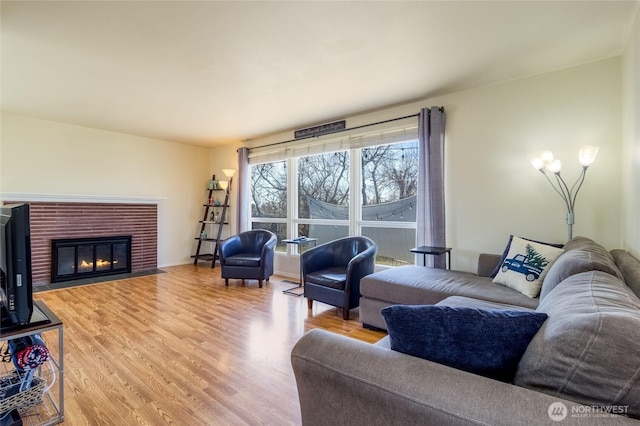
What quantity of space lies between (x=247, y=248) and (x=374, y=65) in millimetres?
3292

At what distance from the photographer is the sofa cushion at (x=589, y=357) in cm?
69

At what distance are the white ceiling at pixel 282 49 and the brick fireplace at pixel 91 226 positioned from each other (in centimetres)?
159

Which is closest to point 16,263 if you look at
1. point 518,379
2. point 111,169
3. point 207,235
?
point 518,379

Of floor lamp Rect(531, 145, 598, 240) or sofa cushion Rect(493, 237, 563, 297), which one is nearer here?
sofa cushion Rect(493, 237, 563, 297)

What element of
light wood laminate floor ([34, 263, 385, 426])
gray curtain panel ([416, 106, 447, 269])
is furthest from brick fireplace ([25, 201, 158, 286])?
gray curtain panel ([416, 106, 447, 269])

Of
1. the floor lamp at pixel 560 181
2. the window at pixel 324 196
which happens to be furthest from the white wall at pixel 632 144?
the window at pixel 324 196

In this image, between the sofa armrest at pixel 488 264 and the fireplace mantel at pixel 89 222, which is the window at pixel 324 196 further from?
the fireplace mantel at pixel 89 222

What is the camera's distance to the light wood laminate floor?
173 cm

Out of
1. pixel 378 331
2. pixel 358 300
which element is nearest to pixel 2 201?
pixel 358 300

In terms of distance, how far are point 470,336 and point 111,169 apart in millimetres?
5938

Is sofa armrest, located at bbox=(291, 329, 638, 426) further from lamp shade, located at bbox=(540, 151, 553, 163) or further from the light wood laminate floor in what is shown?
lamp shade, located at bbox=(540, 151, 553, 163)

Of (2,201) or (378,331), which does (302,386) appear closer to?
(378,331)

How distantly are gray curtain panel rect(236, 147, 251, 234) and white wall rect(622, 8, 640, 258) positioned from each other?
16.3 feet

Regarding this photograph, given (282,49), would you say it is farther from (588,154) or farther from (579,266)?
(588,154)
